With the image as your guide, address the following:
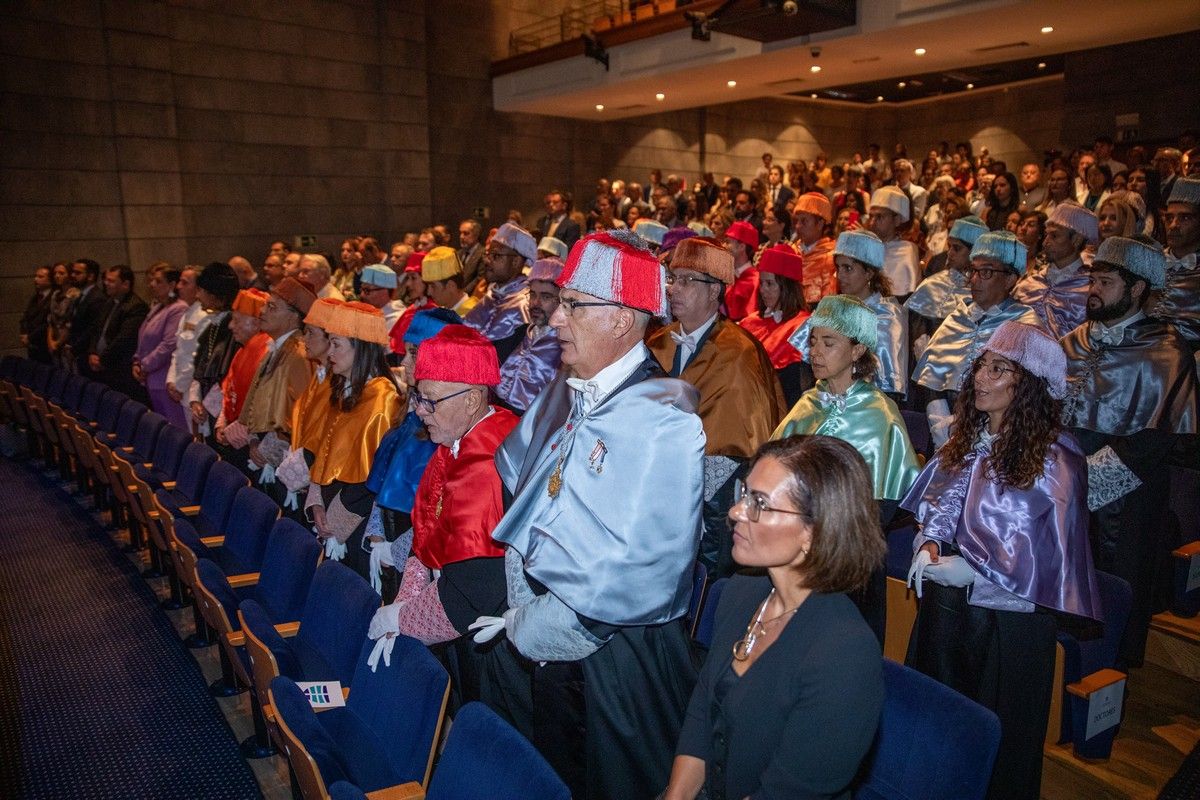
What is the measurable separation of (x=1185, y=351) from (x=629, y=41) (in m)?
11.0

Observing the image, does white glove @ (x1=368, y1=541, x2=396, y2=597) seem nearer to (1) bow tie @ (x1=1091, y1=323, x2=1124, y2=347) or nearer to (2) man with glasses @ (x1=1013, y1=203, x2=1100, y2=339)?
(1) bow tie @ (x1=1091, y1=323, x2=1124, y2=347)

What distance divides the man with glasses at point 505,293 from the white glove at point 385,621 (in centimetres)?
332

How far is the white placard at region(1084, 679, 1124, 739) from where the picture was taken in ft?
8.99

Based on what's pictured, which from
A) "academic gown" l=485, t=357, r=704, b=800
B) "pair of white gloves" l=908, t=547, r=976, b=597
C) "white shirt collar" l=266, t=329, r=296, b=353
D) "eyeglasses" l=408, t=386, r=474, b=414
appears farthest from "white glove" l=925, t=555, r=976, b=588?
"white shirt collar" l=266, t=329, r=296, b=353

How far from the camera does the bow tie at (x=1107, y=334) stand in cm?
356

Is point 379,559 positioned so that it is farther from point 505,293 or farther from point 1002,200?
point 1002,200

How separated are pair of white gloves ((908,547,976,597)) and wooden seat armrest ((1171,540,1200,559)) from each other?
1932mm

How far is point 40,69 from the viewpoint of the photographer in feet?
35.2

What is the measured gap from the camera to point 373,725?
2.59m

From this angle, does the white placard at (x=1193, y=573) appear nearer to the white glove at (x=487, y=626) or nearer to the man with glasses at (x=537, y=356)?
the white glove at (x=487, y=626)

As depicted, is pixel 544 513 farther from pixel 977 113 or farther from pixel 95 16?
pixel 977 113

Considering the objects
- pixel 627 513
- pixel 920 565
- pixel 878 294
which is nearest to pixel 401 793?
pixel 627 513

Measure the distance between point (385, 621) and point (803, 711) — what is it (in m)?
1.59

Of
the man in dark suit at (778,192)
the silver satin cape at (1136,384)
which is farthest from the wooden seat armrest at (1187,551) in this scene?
the man in dark suit at (778,192)
